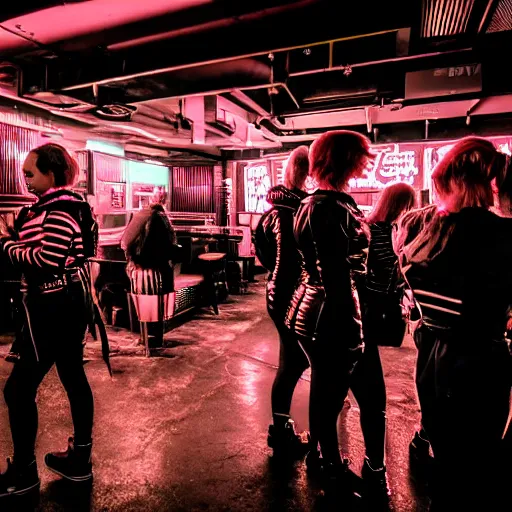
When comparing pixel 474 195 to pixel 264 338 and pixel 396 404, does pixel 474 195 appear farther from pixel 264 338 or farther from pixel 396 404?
pixel 264 338

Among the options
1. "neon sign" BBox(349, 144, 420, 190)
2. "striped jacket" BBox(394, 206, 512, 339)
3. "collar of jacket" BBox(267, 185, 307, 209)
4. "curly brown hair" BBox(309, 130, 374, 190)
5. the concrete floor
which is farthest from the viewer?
"neon sign" BBox(349, 144, 420, 190)

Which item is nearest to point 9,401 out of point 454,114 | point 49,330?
point 49,330

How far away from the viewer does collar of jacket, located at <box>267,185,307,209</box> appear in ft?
10.1

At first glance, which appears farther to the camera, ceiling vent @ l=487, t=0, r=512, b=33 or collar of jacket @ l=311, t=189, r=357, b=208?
ceiling vent @ l=487, t=0, r=512, b=33

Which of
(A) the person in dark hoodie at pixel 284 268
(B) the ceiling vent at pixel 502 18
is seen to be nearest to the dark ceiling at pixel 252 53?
(B) the ceiling vent at pixel 502 18

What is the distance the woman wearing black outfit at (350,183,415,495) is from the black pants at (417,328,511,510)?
29.5 inches

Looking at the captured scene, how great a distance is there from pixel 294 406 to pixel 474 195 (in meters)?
3.04

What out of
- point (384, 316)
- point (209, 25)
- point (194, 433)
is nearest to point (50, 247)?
point (194, 433)

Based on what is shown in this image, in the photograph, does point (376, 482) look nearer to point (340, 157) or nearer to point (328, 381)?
point (328, 381)

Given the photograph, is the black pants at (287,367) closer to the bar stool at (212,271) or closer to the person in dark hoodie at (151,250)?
the person in dark hoodie at (151,250)

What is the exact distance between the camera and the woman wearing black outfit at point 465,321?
5.66ft

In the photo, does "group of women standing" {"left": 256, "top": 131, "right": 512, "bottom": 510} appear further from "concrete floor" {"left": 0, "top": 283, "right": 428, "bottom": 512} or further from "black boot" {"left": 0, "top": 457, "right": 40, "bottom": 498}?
"black boot" {"left": 0, "top": 457, "right": 40, "bottom": 498}

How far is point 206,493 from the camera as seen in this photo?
2818mm

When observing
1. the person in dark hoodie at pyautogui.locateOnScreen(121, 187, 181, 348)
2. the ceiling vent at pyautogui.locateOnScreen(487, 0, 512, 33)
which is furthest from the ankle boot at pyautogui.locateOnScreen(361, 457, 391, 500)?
the ceiling vent at pyautogui.locateOnScreen(487, 0, 512, 33)
